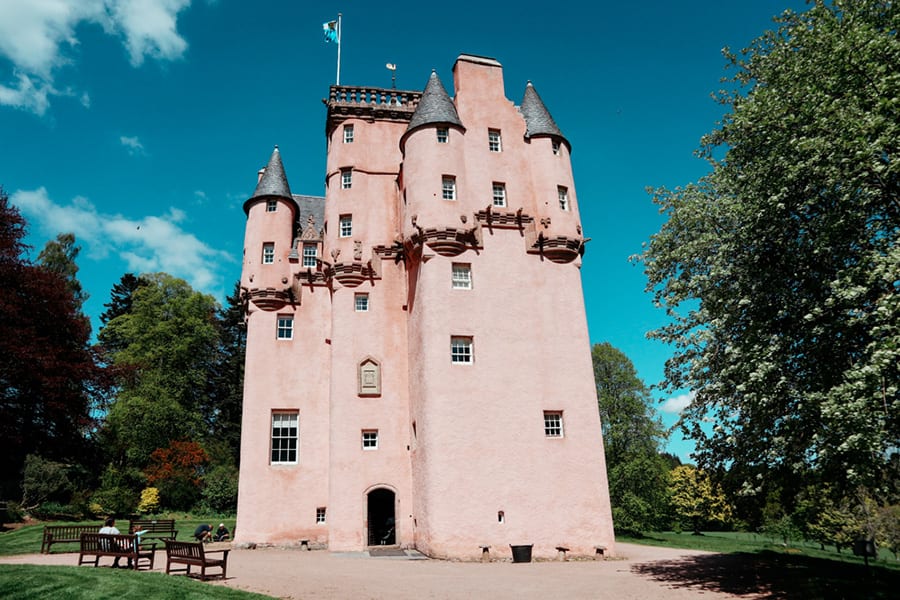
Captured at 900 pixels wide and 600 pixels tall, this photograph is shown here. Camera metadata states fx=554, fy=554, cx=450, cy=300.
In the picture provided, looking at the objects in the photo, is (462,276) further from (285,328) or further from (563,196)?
(285,328)

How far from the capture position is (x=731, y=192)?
1491 cm

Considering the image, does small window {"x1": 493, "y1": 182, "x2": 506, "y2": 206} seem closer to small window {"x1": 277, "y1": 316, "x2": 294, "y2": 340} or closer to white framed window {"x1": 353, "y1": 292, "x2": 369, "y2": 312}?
white framed window {"x1": 353, "y1": 292, "x2": 369, "y2": 312}

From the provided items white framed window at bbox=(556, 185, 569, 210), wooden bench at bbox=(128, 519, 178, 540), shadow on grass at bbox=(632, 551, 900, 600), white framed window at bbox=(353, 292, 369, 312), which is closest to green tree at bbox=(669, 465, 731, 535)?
shadow on grass at bbox=(632, 551, 900, 600)

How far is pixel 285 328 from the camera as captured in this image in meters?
28.4

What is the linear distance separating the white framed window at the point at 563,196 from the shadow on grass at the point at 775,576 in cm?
1535

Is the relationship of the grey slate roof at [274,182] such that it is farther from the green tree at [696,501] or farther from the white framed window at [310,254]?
the green tree at [696,501]

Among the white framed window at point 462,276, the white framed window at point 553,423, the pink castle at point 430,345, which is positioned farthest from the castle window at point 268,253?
the white framed window at point 553,423

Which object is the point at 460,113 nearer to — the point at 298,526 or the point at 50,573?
the point at 298,526

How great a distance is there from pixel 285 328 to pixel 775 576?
22.6m

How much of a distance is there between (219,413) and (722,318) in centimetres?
4672

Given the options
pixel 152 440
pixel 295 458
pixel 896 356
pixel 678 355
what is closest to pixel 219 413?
pixel 152 440

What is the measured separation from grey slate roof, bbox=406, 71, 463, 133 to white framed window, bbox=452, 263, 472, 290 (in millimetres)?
Result: 6997

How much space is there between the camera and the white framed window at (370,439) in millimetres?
25031

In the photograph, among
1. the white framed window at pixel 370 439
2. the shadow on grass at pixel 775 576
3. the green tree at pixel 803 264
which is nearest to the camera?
the green tree at pixel 803 264
